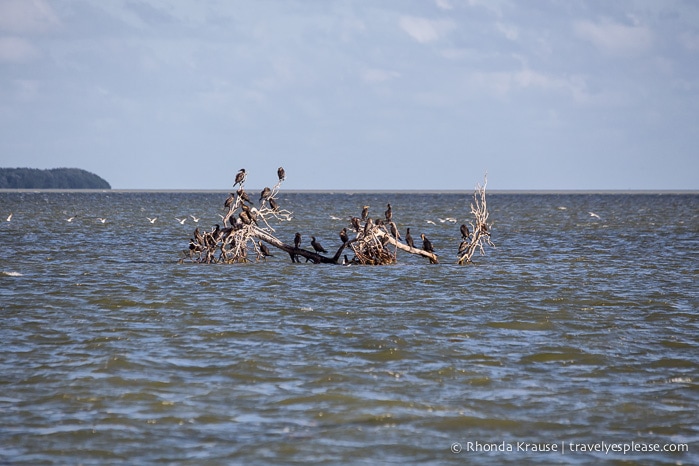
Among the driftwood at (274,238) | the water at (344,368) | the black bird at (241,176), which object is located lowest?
the water at (344,368)

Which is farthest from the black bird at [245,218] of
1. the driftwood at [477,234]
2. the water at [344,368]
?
the driftwood at [477,234]

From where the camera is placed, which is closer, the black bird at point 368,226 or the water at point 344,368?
the water at point 344,368

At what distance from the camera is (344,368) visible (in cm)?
1109

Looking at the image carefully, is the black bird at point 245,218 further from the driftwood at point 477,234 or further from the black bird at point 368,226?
the driftwood at point 477,234

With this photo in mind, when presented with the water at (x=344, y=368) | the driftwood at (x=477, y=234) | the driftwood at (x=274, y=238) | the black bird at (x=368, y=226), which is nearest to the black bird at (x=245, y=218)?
the driftwood at (x=274, y=238)

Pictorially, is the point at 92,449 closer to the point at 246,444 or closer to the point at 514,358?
the point at 246,444

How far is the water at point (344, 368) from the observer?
27.0ft

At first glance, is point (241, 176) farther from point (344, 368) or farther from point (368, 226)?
point (344, 368)

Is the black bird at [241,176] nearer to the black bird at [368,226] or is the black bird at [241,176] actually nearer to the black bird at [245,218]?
the black bird at [245,218]

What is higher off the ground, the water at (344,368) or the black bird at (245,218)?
the black bird at (245,218)

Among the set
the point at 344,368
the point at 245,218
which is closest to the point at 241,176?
the point at 245,218

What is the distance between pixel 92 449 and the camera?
26.2ft

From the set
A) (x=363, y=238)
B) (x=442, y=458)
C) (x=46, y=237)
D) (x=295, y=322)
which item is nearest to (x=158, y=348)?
(x=295, y=322)

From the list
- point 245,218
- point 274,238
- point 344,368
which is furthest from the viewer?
point 274,238
